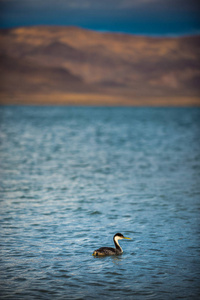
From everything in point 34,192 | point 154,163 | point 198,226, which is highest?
point 154,163

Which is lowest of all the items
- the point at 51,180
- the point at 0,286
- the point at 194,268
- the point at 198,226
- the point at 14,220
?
the point at 194,268

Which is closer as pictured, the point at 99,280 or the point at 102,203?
the point at 99,280

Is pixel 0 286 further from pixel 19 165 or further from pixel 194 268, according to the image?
pixel 19 165

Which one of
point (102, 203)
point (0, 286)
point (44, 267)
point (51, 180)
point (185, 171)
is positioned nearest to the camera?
point (0, 286)

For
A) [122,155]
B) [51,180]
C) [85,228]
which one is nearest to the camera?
[85,228]

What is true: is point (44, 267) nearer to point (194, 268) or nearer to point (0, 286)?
point (0, 286)

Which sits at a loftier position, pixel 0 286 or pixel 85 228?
pixel 85 228

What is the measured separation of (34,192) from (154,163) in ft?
45.6

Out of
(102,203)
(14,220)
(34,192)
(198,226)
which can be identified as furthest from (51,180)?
(198,226)

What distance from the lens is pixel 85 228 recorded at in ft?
55.5

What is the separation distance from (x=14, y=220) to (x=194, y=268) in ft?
24.0

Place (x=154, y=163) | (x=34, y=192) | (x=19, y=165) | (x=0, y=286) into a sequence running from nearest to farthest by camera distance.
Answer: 1. (x=0, y=286)
2. (x=34, y=192)
3. (x=19, y=165)
4. (x=154, y=163)

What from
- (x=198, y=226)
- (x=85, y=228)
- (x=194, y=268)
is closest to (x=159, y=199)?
(x=198, y=226)

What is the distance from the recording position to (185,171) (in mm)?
30422
